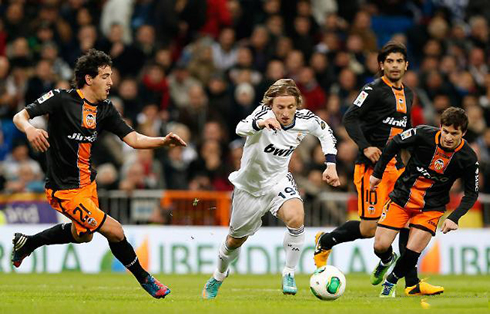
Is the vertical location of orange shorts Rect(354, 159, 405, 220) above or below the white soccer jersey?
below

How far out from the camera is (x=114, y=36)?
63.2ft

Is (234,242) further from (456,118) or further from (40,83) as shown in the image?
(40,83)

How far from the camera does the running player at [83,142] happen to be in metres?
9.92

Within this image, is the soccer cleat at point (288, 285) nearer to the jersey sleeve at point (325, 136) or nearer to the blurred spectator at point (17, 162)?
the jersey sleeve at point (325, 136)

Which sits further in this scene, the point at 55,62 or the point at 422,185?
the point at 55,62

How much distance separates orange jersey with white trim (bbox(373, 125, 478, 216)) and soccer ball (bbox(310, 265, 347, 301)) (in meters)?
1.42

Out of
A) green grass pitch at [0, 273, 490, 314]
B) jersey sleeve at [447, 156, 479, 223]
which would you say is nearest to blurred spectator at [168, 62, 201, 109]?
green grass pitch at [0, 273, 490, 314]

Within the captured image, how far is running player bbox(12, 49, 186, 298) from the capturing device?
9.92m

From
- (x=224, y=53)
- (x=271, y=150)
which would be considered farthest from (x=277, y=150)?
(x=224, y=53)

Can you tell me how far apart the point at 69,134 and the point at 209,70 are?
9.86 meters

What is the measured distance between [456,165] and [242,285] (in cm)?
361

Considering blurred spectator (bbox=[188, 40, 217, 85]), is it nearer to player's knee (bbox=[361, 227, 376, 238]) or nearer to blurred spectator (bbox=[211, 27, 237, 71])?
blurred spectator (bbox=[211, 27, 237, 71])

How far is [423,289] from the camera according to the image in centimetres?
1096

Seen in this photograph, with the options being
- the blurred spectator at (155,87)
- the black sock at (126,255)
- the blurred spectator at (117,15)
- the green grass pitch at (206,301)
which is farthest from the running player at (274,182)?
the blurred spectator at (117,15)
